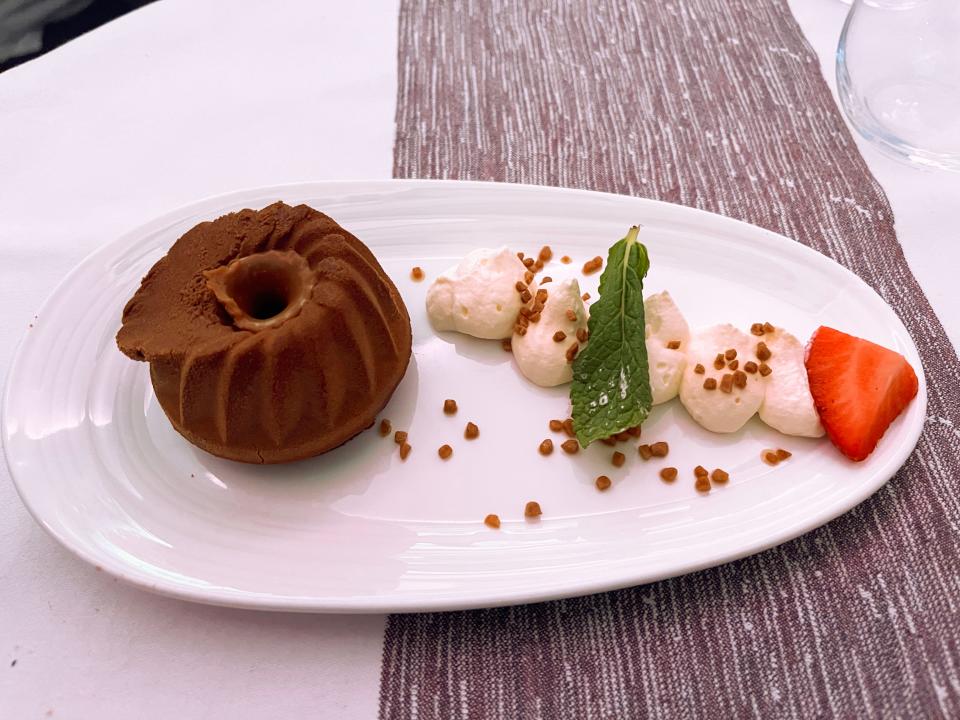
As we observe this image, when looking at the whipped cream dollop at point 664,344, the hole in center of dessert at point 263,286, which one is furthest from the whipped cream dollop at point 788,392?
the hole in center of dessert at point 263,286

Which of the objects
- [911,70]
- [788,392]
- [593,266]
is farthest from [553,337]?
[911,70]

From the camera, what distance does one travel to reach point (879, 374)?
138cm

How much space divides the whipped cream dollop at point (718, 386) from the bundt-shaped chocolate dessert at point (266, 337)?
54 centimetres

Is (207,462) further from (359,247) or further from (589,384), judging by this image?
(589,384)

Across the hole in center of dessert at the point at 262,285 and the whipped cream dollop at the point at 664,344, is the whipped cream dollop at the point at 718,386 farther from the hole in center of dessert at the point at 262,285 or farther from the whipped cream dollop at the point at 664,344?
the hole in center of dessert at the point at 262,285

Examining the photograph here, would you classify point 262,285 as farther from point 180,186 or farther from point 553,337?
point 180,186

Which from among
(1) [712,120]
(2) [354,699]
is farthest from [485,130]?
(2) [354,699]

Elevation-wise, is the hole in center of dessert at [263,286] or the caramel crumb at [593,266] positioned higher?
the hole in center of dessert at [263,286]

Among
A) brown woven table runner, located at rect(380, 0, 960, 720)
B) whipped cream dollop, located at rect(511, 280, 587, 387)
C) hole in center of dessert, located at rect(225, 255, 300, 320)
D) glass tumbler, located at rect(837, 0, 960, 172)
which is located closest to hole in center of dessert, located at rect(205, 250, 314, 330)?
hole in center of dessert, located at rect(225, 255, 300, 320)

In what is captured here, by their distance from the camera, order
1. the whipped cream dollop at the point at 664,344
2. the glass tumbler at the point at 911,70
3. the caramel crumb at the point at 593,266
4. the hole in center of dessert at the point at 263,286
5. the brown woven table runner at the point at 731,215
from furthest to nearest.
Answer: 1. the glass tumbler at the point at 911,70
2. the caramel crumb at the point at 593,266
3. the whipped cream dollop at the point at 664,344
4. the hole in center of dessert at the point at 263,286
5. the brown woven table runner at the point at 731,215

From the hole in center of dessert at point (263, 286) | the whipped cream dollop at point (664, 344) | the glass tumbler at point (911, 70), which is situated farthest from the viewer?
the glass tumbler at point (911, 70)

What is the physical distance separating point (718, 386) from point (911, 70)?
1.21 m

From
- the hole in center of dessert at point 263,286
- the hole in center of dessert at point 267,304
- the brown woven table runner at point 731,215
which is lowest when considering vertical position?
the brown woven table runner at point 731,215

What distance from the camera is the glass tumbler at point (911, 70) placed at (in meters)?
1.97
